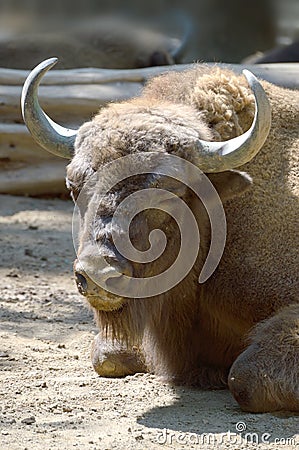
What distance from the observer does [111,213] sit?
16.1 ft

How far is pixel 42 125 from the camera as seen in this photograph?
5699 millimetres

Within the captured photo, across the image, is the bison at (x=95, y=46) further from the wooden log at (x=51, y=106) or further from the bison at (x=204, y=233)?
the bison at (x=204, y=233)

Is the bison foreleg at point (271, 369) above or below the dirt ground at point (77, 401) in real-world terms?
above

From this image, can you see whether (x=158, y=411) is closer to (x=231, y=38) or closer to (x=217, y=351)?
(x=217, y=351)

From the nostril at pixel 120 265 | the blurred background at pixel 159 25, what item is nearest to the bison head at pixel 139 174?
the nostril at pixel 120 265

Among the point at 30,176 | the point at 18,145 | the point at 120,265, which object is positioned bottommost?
→ the point at 30,176

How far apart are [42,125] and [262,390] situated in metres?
2.09

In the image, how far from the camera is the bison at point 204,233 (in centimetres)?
498

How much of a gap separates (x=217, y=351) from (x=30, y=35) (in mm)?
7537

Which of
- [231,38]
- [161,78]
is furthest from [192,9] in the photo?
[161,78]

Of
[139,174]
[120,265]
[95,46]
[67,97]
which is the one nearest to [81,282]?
[120,265]

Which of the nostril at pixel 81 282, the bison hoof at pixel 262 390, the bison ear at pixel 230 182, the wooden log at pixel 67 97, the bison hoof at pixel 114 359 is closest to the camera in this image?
the nostril at pixel 81 282

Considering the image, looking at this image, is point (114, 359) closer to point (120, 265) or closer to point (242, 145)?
point (120, 265)

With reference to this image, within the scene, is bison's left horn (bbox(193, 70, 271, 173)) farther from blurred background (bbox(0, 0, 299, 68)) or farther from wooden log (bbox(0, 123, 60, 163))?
blurred background (bbox(0, 0, 299, 68))
